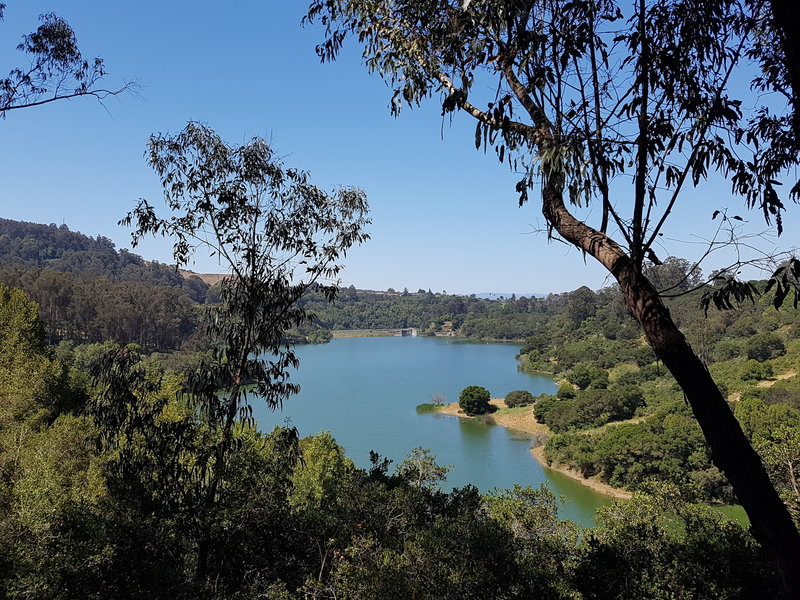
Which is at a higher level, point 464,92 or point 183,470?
point 464,92

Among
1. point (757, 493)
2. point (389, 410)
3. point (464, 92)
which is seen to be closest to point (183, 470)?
point (464, 92)

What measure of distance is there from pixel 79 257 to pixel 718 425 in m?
86.4

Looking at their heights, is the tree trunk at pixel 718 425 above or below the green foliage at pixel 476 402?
above

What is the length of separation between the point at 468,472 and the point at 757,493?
50.8 feet

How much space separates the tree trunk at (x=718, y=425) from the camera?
134 cm

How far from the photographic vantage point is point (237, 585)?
3.75 m

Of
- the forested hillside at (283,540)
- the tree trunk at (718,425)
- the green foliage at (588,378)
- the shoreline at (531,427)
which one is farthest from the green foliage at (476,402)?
the tree trunk at (718,425)

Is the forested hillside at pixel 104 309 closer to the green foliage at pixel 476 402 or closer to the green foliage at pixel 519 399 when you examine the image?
the green foliage at pixel 476 402

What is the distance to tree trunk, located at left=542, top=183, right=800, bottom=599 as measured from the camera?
4.40 ft

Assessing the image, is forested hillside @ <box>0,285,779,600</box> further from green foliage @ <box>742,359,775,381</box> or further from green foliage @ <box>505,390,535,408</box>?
green foliage @ <box>505,390,535,408</box>

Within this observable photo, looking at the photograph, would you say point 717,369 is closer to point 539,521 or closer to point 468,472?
point 468,472

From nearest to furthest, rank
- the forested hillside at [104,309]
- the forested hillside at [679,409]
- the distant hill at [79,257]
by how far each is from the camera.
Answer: the forested hillside at [679,409] < the forested hillside at [104,309] < the distant hill at [79,257]

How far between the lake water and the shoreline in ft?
1.03

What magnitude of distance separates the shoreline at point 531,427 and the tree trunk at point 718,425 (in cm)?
1413
